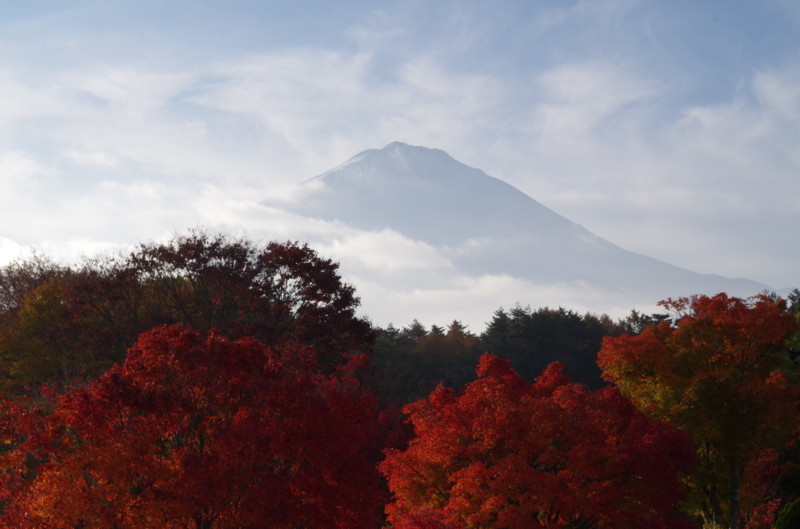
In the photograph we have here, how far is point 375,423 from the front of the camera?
111 feet

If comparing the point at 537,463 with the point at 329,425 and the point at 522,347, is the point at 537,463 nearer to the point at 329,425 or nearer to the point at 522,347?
the point at 329,425

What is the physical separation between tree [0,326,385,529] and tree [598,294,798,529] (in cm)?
1503

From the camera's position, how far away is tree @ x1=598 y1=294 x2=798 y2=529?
26516mm

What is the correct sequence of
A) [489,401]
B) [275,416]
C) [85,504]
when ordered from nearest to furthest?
1. [85,504]
2. [275,416]
3. [489,401]

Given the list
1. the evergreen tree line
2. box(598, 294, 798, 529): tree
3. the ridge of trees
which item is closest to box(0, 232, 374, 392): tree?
the ridge of trees

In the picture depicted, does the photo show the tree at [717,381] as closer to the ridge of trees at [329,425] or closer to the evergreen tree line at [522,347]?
the ridge of trees at [329,425]

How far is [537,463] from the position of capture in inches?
775

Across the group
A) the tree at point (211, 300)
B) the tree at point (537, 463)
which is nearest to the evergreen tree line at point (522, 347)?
the tree at point (211, 300)

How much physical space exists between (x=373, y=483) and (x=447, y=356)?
57.5 meters

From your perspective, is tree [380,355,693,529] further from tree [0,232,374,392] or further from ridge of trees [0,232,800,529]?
tree [0,232,374,392]

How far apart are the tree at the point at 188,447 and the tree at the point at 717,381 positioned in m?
15.0

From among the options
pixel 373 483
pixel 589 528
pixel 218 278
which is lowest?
pixel 589 528

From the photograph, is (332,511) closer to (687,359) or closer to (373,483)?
(373,483)

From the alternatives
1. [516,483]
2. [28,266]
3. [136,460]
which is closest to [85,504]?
[136,460]
